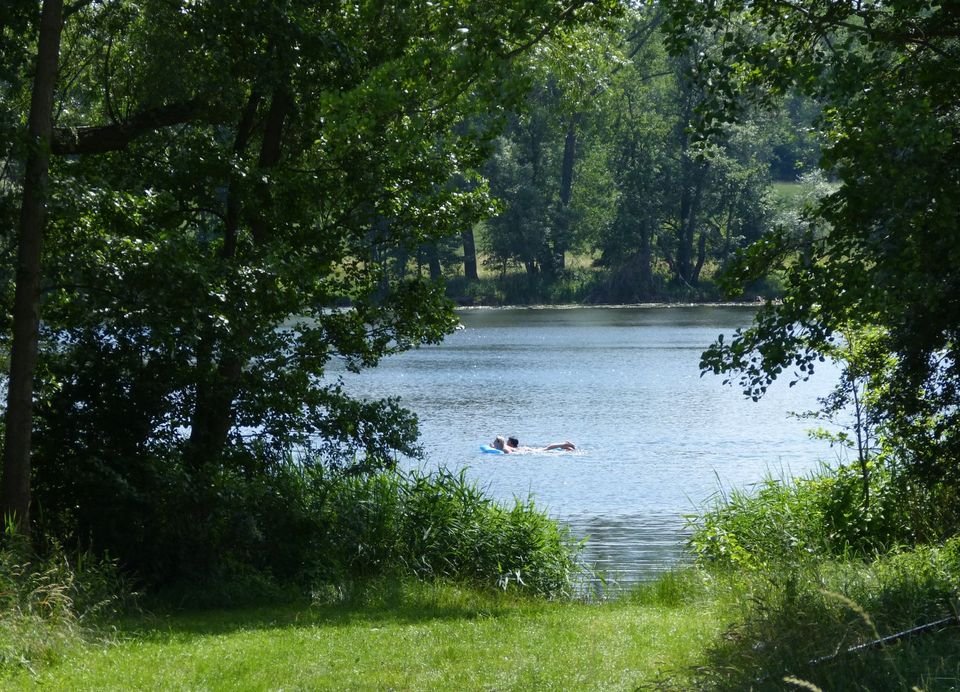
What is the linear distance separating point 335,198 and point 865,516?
A: 6.63m

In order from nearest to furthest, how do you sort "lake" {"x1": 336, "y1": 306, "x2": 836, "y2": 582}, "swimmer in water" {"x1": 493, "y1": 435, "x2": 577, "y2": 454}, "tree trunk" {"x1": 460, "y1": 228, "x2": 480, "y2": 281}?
"lake" {"x1": 336, "y1": 306, "x2": 836, "y2": 582} < "swimmer in water" {"x1": 493, "y1": 435, "x2": 577, "y2": 454} < "tree trunk" {"x1": 460, "y1": 228, "x2": 480, "y2": 281}

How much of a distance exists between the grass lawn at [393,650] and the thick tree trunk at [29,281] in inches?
70.0

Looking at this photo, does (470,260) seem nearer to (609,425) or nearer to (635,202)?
(635,202)

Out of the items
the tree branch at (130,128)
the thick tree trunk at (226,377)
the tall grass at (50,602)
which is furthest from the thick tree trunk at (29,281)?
the thick tree trunk at (226,377)

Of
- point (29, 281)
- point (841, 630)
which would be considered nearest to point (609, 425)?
point (29, 281)

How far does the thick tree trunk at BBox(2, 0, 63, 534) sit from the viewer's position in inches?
389

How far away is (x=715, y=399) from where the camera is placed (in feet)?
106

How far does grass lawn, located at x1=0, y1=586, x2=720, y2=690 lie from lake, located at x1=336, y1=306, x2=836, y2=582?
4466 millimetres

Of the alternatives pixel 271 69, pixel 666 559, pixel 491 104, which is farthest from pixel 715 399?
pixel 491 104

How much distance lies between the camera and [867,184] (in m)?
7.71

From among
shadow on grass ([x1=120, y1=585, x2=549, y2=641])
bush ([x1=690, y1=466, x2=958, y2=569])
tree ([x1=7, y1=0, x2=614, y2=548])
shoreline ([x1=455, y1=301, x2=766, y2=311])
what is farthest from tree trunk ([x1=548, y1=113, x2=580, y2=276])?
shadow on grass ([x1=120, y1=585, x2=549, y2=641])

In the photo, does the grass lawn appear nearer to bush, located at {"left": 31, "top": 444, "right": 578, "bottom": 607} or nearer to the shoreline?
bush, located at {"left": 31, "top": 444, "right": 578, "bottom": 607}

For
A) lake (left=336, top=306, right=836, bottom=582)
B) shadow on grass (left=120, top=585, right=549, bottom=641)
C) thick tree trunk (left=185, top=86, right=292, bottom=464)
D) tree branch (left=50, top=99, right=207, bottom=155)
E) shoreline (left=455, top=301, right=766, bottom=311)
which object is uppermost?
tree branch (left=50, top=99, right=207, bottom=155)

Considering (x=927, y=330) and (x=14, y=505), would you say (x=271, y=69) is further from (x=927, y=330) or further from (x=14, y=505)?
(x=927, y=330)
